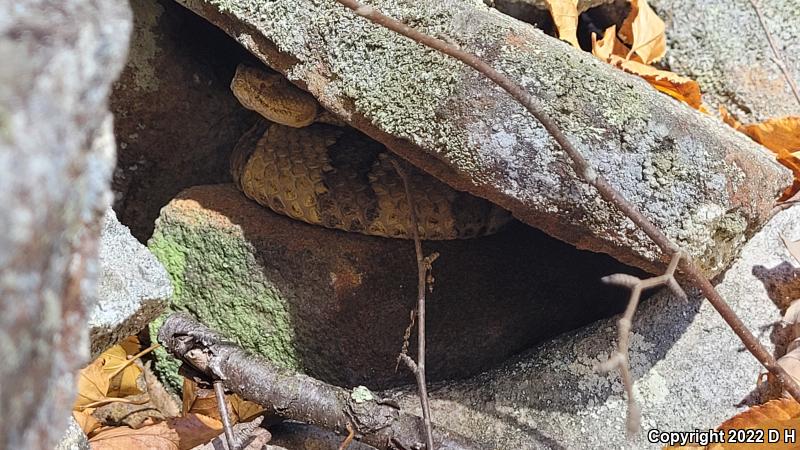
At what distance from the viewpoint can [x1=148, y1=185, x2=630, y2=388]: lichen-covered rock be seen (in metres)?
1.59

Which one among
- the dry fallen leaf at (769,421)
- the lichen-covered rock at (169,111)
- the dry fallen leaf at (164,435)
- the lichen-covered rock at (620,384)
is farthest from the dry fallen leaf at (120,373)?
the dry fallen leaf at (769,421)

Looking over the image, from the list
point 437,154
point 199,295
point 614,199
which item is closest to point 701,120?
point 614,199

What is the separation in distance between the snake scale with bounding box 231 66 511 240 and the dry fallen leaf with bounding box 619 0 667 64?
1.87 ft

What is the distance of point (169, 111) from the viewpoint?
1.82 m

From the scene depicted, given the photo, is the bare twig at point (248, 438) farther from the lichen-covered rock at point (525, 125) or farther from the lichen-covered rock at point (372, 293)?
the lichen-covered rock at point (525, 125)

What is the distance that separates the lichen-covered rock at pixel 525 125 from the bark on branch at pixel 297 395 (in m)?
0.40

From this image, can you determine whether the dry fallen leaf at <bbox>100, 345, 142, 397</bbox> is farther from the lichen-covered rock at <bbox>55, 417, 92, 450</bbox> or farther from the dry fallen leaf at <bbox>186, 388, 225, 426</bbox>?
the lichen-covered rock at <bbox>55, 417, 92, 450</bbox>

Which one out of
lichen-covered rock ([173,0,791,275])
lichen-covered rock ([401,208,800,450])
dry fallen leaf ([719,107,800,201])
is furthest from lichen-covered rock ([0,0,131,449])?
dry fallen leaf ([719,107,800,201])

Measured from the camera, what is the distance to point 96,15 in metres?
0.48

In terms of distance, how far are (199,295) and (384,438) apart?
0.63 metres

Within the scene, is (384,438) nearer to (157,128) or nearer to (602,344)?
(602,344)

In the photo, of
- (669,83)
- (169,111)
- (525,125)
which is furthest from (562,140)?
(169,111)

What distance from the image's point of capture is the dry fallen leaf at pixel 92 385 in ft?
5.03

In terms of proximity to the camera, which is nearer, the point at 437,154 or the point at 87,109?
the point at 87,109
